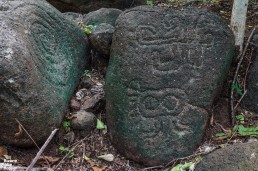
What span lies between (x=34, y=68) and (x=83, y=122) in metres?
0.82

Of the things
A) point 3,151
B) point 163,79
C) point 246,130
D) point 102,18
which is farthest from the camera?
point 102,18

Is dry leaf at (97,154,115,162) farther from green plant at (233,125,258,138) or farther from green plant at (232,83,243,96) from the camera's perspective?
green plant at (232,83,243,96)

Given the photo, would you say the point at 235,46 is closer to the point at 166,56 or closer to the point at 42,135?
the point at 166,56

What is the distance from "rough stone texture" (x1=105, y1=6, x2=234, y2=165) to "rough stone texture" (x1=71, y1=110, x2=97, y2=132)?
0.68ft

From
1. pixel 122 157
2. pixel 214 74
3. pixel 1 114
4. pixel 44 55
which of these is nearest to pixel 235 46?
pixel 214 74

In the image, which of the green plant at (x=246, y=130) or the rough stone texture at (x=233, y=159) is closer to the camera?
the rough stone texture at (x=233, y=159)

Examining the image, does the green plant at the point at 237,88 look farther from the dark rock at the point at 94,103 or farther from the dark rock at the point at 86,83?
the dark rock at the point at 86,83

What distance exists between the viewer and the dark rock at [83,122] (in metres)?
3.82

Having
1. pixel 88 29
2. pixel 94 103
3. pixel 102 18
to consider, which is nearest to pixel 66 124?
pixel 94 103

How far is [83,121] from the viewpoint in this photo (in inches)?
150

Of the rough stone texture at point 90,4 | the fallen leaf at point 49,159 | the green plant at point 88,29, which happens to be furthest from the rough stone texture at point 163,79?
the rough stone texture at point 90,4

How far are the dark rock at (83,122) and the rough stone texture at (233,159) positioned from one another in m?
1.37

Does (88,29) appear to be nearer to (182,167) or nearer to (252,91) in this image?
(252,91)

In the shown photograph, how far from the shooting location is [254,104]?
3977mm
